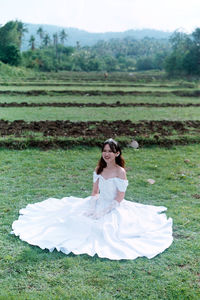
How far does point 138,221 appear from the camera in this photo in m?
4.99

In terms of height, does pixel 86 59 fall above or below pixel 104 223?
above

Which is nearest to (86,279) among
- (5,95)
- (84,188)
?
(84,188)

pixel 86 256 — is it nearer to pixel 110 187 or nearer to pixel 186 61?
pixel 110 187

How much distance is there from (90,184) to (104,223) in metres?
2.43

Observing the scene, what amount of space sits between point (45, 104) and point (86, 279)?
1516 centimetres

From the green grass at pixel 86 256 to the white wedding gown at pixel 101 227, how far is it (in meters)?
0.14

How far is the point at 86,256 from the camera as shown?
426cm

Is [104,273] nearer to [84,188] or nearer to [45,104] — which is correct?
[84,188]

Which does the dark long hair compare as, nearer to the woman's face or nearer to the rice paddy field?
the woman's face

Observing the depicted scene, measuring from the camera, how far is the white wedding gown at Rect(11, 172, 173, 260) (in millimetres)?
4367

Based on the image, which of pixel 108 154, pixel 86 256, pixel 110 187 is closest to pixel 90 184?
pixel 110 187

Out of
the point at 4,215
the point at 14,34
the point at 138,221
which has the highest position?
the point at 14,34

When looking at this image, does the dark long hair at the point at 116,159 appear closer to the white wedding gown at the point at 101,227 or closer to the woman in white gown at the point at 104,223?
the woman in white gown at the point at 104,223

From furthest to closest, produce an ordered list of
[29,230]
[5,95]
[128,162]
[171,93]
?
[171,93], [5,95], [128,162], [29,230]
